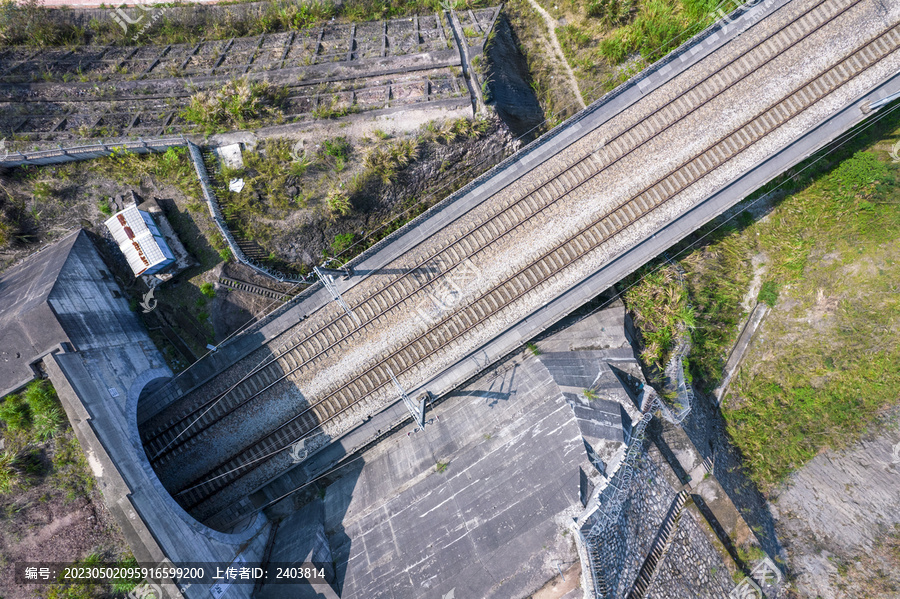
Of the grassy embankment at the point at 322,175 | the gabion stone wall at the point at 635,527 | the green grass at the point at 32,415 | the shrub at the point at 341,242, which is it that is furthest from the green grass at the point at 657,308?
the green grass at the point at 32,415

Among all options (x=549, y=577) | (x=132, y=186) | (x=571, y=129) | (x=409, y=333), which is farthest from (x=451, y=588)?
(x=132, y=186)

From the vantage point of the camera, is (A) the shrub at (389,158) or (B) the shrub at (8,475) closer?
(B) the shrub at (8,475)

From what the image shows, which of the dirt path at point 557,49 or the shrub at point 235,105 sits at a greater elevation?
the shrub at point 235,105

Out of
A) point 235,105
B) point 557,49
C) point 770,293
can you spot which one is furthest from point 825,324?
point 235,105

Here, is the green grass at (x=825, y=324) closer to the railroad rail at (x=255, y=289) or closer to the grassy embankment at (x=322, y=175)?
the grassy embankment at (x=322, y=175)

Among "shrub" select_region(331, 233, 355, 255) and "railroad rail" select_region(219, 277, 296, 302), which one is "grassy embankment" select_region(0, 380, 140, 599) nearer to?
"railroad rail" select_region(219, 277, 296, 302)

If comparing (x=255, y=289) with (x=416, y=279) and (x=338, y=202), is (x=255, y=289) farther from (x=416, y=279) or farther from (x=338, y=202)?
(x=416, y=279)
